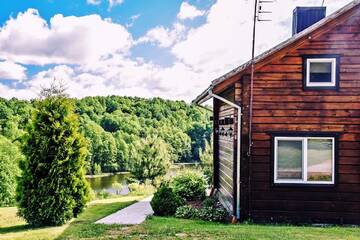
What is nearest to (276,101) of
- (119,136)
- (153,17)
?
(153,17)

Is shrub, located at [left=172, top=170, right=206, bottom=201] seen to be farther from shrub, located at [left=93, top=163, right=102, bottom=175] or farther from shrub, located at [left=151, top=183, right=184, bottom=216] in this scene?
shrub, located at [left=93, top=163, right=102, bottom=175]

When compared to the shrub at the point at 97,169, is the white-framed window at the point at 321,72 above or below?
above

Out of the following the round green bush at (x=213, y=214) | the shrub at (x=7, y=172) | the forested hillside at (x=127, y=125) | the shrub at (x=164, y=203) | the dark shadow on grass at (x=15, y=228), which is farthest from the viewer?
the forested hillside at (x=127, y=125)

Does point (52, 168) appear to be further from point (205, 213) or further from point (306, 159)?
point (306, 159)

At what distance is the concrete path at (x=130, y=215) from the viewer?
1002 centimetres

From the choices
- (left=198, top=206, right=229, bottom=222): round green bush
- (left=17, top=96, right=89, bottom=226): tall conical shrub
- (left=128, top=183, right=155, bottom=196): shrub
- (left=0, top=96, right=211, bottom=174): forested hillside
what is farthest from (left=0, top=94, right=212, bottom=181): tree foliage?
(left=17, top=96, right=89, bottom=226): tall conical shrub

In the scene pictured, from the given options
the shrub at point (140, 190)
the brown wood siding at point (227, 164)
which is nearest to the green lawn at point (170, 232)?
the brown wood siding at point (227, 164)

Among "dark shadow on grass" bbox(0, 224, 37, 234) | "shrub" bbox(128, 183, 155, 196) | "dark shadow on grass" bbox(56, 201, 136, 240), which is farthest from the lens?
"shrub" bbox(128, 183, 155, 196)

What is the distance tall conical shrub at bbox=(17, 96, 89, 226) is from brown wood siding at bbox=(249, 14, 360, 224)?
15.6 feet

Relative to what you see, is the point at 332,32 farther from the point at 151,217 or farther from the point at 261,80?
the point at 151,217

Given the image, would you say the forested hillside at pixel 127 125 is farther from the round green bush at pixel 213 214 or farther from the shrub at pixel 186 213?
the round green bush at pixel 213 214

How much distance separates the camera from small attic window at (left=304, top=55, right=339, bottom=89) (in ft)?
32.5

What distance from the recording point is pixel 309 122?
985 cm

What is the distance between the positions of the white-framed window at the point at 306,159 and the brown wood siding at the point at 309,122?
7.5 inches
